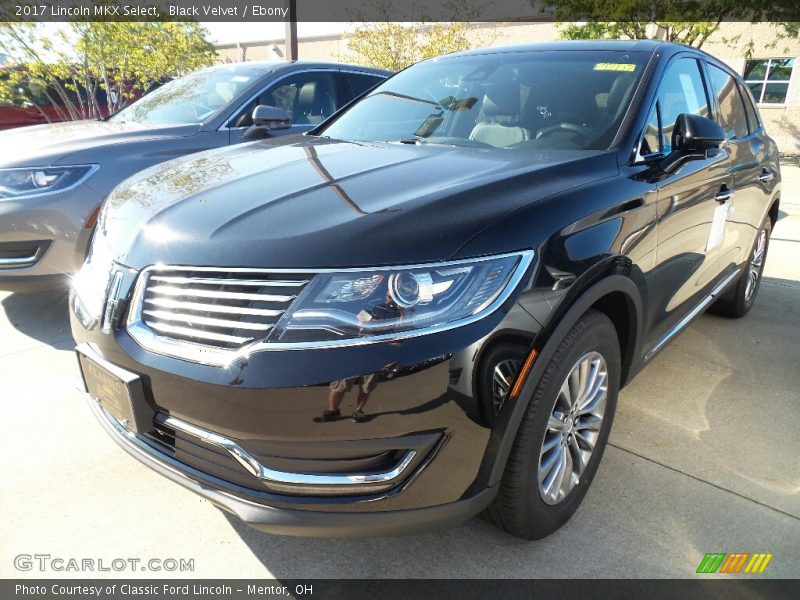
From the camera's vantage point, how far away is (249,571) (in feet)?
6.44

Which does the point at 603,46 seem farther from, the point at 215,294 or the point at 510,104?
the point at 215,294

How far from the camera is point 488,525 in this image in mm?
2168

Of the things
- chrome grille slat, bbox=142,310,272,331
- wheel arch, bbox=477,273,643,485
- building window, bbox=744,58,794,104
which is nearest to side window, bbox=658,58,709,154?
wheel arch, bbox=477,273,643,485

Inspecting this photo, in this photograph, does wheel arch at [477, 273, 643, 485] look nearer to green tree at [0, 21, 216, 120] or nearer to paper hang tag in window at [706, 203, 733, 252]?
paper hang tag in window at [706, 203, 733, 252]

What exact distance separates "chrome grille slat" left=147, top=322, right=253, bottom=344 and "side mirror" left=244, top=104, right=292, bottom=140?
87.4 inches

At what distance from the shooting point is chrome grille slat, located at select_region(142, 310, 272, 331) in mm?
1552

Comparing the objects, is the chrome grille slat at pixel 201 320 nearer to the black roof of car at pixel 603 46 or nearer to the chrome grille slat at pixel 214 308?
the chrome grille slat at pixel 214 308

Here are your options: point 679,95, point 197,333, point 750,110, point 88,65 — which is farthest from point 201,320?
point 88,65

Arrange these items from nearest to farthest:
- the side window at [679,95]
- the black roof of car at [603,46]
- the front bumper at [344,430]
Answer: the front bumper at [344,430] → the side window at [679,95] → the black roof of car at [603,46]

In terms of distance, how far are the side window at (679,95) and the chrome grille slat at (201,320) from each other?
191 centimetres

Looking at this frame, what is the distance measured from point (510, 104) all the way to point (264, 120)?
1721 mm

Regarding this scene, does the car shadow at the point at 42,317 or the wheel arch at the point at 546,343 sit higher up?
the wheel arch at the point at 546,343

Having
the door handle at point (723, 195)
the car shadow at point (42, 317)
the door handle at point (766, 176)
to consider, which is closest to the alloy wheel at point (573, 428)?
the door handle at point (723, 195)

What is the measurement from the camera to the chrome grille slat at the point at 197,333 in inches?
61.8
